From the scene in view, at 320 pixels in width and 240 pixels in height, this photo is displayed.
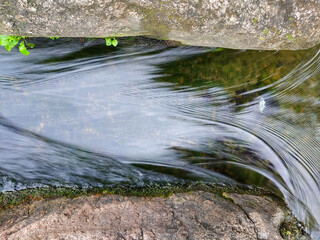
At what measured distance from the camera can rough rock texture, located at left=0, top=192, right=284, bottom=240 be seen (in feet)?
9.57

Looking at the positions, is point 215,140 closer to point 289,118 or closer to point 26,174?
point 289,118

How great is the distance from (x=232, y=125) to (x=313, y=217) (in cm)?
177

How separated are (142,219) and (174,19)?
7.30 ft

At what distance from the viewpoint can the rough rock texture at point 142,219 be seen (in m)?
2.92

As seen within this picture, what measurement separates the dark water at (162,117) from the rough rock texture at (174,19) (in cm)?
119

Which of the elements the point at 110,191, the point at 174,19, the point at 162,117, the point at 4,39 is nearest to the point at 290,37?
the point at 174,19

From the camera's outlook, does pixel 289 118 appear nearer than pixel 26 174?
No

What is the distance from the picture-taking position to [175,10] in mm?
2482

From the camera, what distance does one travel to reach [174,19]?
8.43ft

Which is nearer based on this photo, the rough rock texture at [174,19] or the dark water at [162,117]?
the rough rock texture at [174,19]

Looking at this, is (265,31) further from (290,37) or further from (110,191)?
(110,191)

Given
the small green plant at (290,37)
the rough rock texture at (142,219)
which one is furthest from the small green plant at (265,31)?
the rough rock texture at (142,219)

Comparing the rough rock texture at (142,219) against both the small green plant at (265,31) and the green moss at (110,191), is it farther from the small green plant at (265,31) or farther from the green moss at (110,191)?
the small green plant at (265,31)

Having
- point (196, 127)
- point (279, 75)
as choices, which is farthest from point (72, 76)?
point (279, 75)
